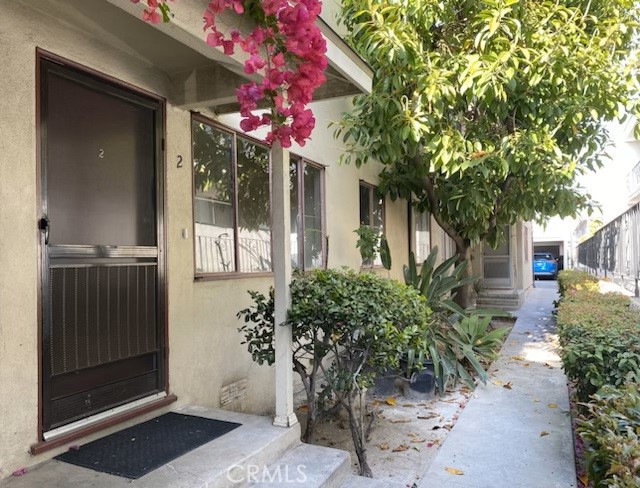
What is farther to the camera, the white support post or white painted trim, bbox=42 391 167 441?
the white support post

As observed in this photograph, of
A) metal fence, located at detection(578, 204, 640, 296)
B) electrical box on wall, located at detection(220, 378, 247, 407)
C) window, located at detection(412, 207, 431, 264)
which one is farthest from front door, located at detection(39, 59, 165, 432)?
window, located at detection(412, 207, 431, 264)

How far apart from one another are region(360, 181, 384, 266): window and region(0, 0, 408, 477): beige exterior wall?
316cm

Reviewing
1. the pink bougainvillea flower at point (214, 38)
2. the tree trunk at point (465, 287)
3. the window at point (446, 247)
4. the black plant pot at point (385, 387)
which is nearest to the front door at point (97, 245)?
the pink bougainvillea flower at point (214, 38)

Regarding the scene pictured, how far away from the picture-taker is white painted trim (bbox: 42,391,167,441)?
281 cm

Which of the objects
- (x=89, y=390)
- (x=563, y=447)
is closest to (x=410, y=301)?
(x=563, y=447)

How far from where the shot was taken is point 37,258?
2.77 metres

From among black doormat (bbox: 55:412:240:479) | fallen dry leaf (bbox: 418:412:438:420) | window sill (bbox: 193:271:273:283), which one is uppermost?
window sill (bbox: 193:271:273:283)

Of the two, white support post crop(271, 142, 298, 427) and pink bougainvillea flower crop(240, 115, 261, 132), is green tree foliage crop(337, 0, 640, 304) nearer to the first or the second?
white support post crop(271, 142, 298, 427)

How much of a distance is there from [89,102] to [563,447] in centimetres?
449

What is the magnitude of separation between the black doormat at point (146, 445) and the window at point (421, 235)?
757 centimetres

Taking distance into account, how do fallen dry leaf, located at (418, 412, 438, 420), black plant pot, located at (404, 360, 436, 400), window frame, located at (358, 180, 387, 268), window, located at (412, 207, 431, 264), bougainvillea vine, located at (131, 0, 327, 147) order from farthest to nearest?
window, located at (412, 207, 431, 264) < window frame, located at (358, 180, 387, 268) < black plant pot, located at (404, 360, 436, 400) < fallen dry leaf, located at (418, 412, 438, 420) < bougainvillea vine, located at (131, 0, 327, 147)

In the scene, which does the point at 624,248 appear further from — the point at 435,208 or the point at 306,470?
the point at 306,470

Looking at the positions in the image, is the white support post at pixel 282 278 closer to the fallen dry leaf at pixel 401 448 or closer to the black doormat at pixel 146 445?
the black doormat at pixel 146 445

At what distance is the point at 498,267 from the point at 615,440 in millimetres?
12221
